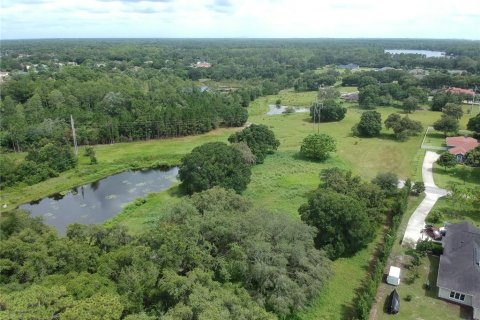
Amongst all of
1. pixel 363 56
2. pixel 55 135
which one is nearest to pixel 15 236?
pixel 55 135

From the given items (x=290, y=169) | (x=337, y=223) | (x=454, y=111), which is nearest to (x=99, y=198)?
(x=290, y=169)

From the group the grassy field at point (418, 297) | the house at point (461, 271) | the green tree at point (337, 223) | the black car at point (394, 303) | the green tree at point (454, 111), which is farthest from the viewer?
the green tree at point (454, 111)

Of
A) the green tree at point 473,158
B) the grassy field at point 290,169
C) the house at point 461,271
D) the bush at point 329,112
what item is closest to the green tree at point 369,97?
the grassy field at point 290,169

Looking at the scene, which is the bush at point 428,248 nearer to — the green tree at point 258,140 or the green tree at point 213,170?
the green tree at point 213,170

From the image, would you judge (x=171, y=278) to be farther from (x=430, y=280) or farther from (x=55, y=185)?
(x=55, y=185)

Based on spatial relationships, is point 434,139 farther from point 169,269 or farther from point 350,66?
point 350,66

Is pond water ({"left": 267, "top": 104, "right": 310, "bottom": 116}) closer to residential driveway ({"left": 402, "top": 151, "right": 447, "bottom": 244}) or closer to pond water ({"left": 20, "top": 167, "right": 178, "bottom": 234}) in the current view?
residential driveway ({"left": 402, "top": 151, "right": 447, "bottom": 244})
